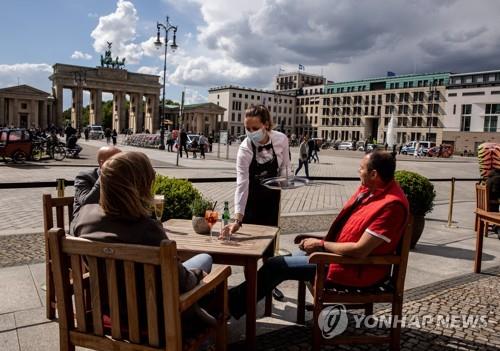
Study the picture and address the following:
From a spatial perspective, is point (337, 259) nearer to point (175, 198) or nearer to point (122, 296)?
point (122, 296)

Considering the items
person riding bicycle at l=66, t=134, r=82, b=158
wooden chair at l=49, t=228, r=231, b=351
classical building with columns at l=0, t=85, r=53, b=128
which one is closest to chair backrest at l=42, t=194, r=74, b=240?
wooden chair at l=49, t=228, r=231, b=351

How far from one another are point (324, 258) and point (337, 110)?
122114mm

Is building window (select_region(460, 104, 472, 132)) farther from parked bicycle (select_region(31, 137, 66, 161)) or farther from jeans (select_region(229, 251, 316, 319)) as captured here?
jeans (select_region(229, 251, 316, 319))

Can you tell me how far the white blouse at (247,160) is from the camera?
13.4 feet

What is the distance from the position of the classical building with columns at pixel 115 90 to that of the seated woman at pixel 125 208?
9018cm

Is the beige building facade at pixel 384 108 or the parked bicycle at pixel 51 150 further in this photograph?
the beige building facade at pixel 384 108

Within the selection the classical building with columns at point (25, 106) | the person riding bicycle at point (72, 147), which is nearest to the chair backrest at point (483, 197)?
the person riding bicycle at point (72, 147)

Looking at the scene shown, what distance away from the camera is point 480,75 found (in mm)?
80062

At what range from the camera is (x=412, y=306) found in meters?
4.34

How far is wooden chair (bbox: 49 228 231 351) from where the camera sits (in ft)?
7.00

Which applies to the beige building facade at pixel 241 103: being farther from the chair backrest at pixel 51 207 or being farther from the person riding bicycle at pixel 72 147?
the chair backrest at pixel 51 207

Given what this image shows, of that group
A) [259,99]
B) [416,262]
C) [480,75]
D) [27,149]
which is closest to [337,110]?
[259,99]

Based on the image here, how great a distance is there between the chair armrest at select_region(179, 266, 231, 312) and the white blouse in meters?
1.22

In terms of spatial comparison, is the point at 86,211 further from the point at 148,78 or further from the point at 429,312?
the point at 148,78
